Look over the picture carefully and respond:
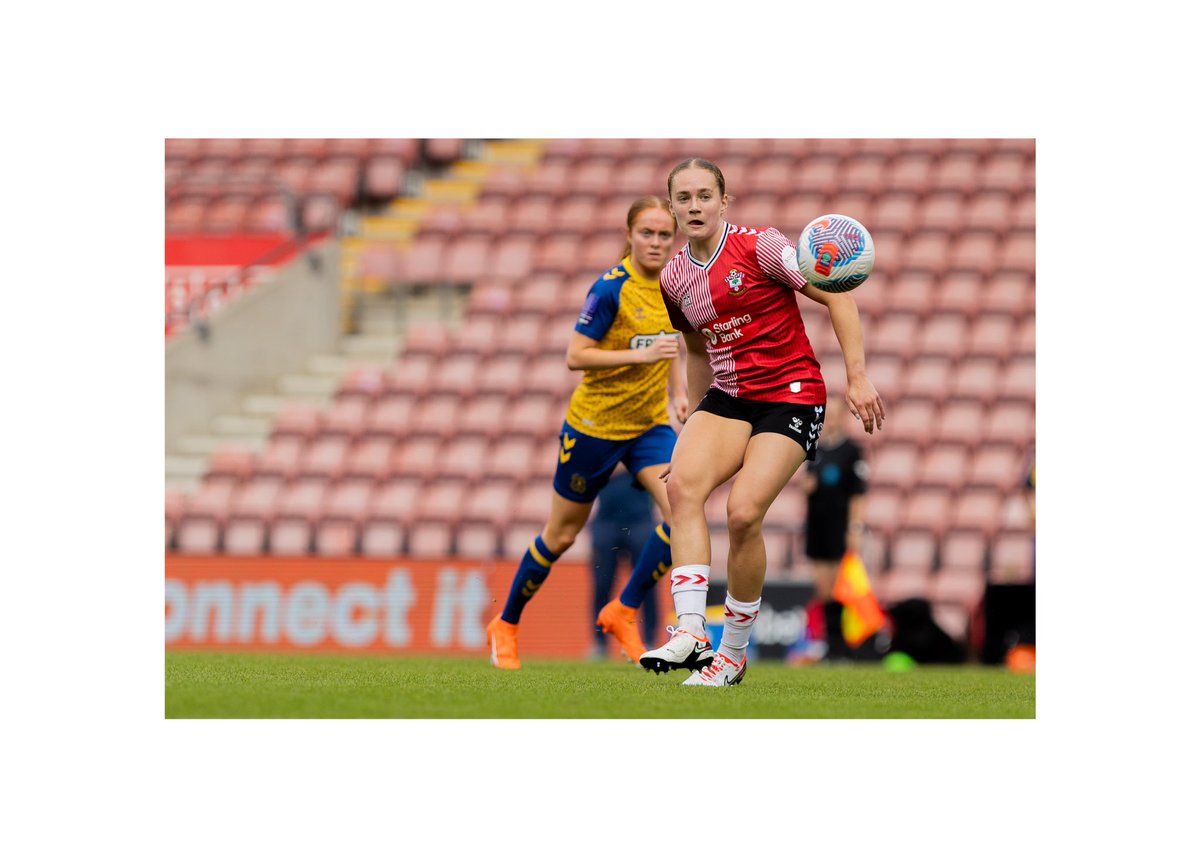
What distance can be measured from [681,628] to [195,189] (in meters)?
11.7

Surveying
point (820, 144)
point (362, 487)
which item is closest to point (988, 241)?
point (820, 144)

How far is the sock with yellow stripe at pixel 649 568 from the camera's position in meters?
7.12

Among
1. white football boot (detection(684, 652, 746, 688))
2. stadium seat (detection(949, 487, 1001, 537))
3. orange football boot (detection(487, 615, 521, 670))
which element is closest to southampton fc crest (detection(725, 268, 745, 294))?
white football boot (detection(684, 652, 746, 688))

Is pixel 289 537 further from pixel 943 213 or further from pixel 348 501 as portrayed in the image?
pixel 943 213

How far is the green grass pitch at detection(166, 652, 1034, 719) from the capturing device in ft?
18.1

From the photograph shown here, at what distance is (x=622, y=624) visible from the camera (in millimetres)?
7324

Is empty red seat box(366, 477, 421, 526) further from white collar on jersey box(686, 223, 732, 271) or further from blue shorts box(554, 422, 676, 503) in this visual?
white collar on jersey box(686, 223, 732, 271)

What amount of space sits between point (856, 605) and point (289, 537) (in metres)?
5.15

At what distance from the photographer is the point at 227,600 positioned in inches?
469

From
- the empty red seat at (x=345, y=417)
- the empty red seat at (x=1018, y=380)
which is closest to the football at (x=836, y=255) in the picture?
the empty red seat at (x=1018, y=380)

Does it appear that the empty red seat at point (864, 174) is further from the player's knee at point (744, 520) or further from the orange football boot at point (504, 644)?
the player's knee at point (744, 520)

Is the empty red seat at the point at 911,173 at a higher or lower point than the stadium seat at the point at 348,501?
higher

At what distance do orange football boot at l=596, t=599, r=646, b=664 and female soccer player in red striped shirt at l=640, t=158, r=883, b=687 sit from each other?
1.09m

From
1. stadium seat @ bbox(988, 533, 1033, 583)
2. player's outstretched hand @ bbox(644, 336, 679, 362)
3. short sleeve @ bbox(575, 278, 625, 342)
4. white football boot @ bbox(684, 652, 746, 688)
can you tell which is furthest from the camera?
stadium seat @ bbox(988, 533, 1033, 583)
